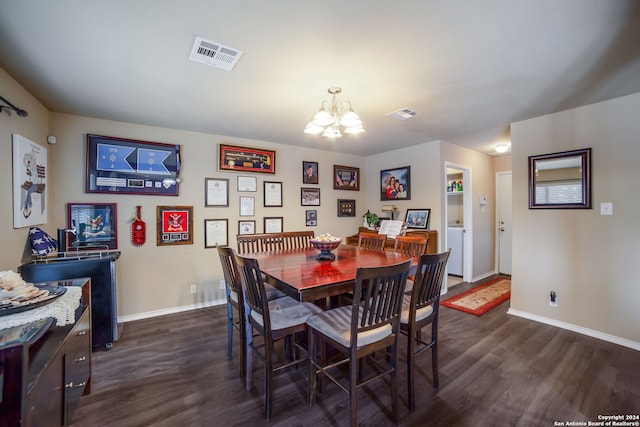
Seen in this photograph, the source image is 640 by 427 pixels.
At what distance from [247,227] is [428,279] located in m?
2.81

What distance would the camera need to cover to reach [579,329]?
9.36 ft

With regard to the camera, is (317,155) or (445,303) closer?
(445,303)

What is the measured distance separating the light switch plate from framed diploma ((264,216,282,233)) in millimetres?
3833

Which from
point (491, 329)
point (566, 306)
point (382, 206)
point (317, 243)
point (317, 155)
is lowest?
point (491, 329)

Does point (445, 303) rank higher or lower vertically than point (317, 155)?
lower

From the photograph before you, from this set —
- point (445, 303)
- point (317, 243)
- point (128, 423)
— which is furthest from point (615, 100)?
point (128, 423)

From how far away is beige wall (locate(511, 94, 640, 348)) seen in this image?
8.43 ft

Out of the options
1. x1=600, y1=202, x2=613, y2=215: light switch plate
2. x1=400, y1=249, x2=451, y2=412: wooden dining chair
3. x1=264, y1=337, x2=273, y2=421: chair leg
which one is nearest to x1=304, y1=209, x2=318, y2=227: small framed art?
x1=400, y1=249, x2=451, y2=412: wooden dining chair

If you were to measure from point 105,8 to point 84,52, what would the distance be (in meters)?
0.60

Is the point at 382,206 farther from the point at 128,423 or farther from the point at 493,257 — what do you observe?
the point at 128,423

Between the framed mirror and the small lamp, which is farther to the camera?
the small lamp

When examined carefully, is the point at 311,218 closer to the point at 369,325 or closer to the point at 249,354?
the point at 249,354

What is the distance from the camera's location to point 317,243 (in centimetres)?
237

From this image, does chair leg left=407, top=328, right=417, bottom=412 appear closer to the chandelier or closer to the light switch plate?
the chandelier
